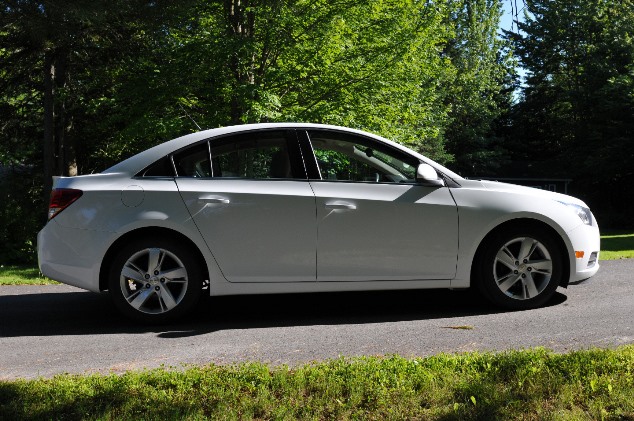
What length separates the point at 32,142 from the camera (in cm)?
2075

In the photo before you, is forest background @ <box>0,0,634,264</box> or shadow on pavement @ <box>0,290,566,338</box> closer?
shadow on pavement @ <box>0,290,566,338</box>

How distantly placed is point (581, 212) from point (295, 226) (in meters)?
2.69

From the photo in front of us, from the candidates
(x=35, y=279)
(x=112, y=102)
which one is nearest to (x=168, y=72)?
(x=112, y=102)

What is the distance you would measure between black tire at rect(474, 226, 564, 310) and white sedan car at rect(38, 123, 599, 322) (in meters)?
0.01

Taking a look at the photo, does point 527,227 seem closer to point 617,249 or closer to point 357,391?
point 357,391

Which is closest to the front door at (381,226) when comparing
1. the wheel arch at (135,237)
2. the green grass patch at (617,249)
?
the wheel arch at (135,237)

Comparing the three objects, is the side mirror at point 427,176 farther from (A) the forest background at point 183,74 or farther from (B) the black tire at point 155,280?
(A) the forest background at point 183,74

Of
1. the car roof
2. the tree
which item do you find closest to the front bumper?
the car roof

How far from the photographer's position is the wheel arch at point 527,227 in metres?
5.97

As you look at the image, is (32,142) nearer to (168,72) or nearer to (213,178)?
(168,72)

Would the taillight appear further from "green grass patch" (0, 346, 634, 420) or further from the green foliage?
the green foliage

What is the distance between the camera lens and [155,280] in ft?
18.4

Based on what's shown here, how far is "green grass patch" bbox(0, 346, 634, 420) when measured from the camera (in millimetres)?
3439

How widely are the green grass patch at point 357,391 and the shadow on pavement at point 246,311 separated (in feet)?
5.22
